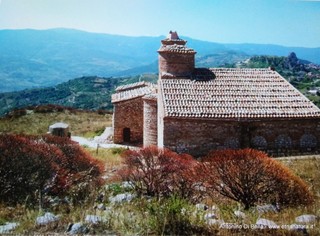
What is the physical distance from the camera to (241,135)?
18156 millimetres

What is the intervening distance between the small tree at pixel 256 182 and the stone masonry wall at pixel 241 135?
9.76 metres

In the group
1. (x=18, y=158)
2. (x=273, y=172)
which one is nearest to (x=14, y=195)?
(x=18, y=158)

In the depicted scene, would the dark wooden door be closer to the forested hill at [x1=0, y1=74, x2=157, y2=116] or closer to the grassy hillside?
the grassy hillside

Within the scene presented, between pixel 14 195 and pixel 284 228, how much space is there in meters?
5.24

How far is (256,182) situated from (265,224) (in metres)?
2.36

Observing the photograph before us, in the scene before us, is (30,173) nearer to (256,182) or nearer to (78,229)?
(78,229)

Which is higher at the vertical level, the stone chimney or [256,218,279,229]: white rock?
the stone chimney

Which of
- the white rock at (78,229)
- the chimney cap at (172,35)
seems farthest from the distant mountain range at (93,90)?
the white rock at (78,229)

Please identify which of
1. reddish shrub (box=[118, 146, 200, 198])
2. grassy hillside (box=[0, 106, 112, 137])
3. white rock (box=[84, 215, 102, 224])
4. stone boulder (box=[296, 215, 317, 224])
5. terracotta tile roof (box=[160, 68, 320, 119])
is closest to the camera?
white rock (box=[84, 215, 102, 224])

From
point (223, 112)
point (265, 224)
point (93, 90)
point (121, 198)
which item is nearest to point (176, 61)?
point (223, 112)

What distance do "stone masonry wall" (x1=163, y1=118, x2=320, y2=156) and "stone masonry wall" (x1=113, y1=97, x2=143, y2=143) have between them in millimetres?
6030

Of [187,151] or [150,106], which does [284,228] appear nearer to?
[187,151]

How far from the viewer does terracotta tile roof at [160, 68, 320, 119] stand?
1797 cm

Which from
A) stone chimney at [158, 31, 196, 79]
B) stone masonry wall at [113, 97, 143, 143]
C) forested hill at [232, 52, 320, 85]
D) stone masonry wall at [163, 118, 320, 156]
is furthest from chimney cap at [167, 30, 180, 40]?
forested hill at [232, 52, 320, 85]
